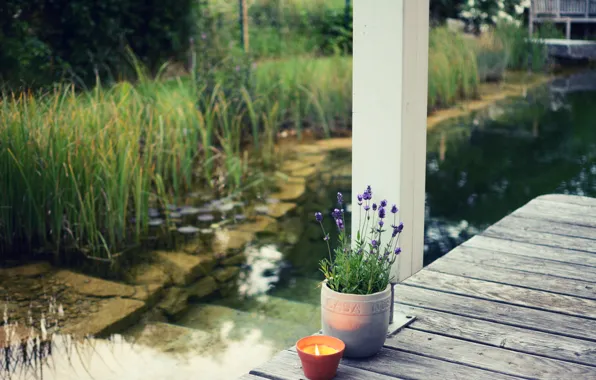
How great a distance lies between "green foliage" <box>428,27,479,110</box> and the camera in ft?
24.5

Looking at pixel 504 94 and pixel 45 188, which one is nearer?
pixel 45 188

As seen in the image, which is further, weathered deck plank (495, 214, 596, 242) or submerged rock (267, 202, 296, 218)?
submerged rock (267, 202, 296, 218)

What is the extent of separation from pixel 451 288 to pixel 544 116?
207 inches

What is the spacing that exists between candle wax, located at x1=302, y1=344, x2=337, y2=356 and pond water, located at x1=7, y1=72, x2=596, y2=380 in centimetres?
78

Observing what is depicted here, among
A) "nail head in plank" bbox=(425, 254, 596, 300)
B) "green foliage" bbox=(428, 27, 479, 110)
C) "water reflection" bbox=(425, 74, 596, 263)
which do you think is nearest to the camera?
"nail head in plank" bbox=(425, 254, 596, 300)

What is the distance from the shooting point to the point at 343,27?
1052 centimetres

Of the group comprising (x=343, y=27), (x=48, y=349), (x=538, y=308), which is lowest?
(x=48, y=349)

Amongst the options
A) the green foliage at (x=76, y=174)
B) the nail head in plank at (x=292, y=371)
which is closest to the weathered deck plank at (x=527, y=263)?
the nail head in plank at (x=292, y=371)

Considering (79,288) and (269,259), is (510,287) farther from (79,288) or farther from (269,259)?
(79,288)

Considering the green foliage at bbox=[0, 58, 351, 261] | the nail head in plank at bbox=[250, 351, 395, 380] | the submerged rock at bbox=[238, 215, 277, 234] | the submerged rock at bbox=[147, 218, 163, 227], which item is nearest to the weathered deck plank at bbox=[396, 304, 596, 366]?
the nail head in plank at bbox=[250, 351, 395, 380]

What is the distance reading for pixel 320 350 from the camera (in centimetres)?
185

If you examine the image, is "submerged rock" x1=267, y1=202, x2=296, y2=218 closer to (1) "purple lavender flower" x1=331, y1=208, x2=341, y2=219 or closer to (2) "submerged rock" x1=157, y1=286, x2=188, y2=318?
(2) "submerged rock" x1=157, y1=286, x2=188, y2=318

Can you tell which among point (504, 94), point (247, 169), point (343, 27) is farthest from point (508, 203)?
point (343, 27)

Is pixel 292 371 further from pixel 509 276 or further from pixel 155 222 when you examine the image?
pixel 155 222
